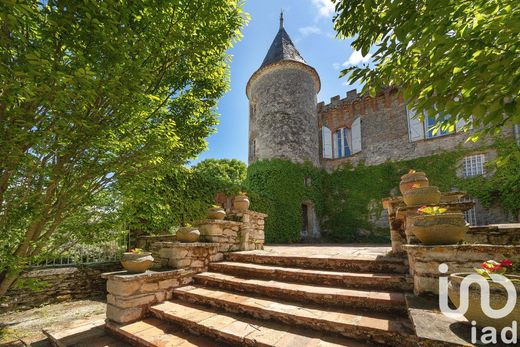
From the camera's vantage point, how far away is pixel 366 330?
2.39m

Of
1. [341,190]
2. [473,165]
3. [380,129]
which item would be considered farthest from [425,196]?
[380,129]

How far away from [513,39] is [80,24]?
14.1ft

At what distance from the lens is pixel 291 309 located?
3025 mm

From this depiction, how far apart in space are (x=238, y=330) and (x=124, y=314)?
1.89m

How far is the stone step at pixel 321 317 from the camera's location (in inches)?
91.2

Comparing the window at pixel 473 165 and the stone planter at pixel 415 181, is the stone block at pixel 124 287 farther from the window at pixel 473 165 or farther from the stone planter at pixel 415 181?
the window at pixel 473 165

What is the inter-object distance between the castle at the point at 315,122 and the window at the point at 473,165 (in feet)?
5.56

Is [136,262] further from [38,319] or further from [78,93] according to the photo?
[78,93]

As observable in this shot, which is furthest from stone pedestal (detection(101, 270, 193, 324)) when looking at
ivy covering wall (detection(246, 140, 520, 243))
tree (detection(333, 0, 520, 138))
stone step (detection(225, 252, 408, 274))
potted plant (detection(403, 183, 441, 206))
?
ivy covering wall (detection(246, 140, 520, 243))

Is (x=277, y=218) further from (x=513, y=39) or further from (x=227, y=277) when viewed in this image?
(x=513, y=39)

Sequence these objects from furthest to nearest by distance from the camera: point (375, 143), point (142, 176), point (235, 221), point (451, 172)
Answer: point (375, 143) → point (451, 172) → point (235, 221) → point (142, 176)

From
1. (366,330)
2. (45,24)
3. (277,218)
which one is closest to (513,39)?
(366,330)

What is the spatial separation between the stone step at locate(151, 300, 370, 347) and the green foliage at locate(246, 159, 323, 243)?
28.4 feet

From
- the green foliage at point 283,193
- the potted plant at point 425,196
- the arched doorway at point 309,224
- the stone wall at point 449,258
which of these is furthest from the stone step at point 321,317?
the arched doorway at point 309,224
